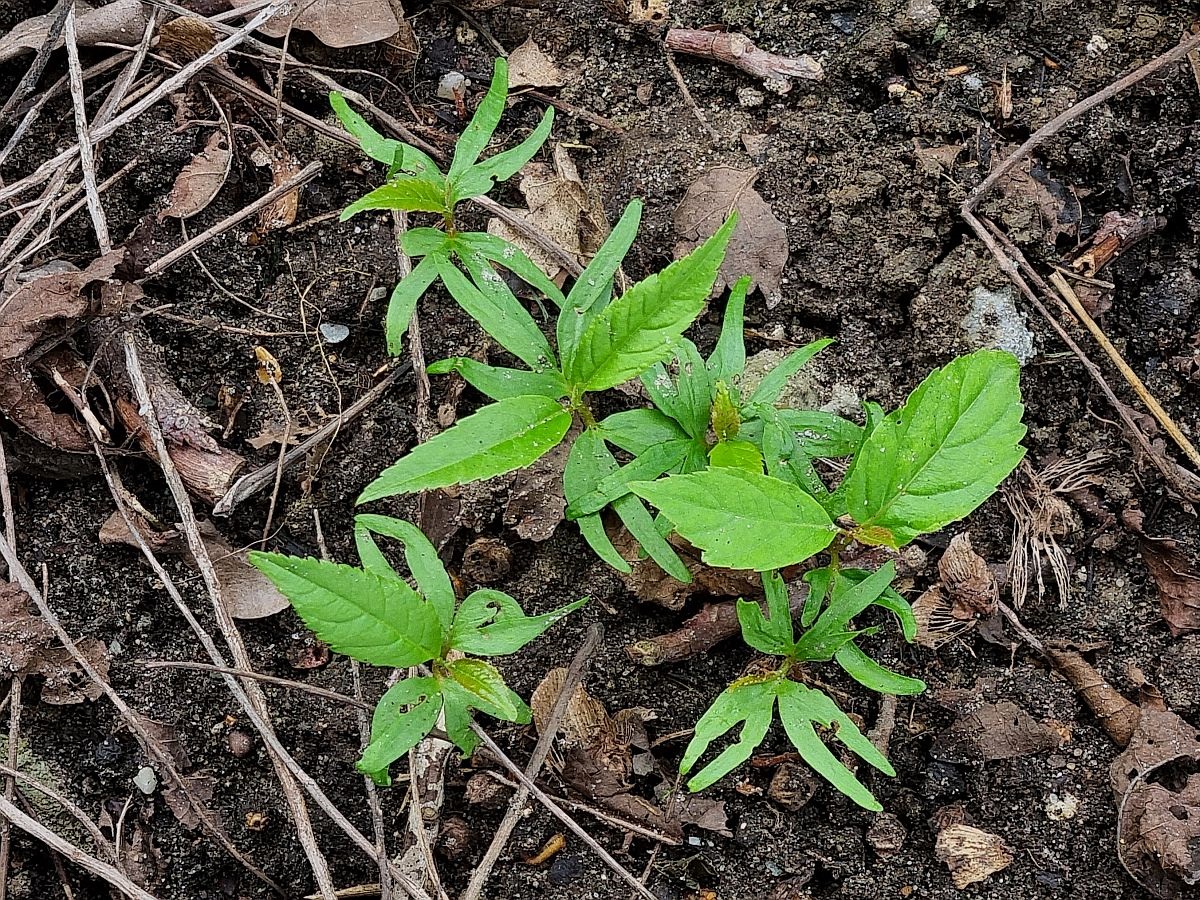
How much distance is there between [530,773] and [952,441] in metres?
1.18

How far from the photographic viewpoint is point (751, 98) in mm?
2678

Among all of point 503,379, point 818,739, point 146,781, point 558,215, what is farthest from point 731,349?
point 146,781

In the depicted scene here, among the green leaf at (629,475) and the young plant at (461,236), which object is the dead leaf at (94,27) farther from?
the green leaf at (629,475)

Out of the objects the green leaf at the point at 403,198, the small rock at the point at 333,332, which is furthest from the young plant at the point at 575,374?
the small rock at the point at 333,332

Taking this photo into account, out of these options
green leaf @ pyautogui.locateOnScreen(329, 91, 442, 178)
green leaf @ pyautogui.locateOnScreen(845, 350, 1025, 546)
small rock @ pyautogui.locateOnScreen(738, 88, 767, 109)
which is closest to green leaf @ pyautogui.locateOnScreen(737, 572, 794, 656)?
green leaf @ pyautogui.locateOnScreen(845, 350, 1025, 546)

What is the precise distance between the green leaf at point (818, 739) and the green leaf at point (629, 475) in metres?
0.54

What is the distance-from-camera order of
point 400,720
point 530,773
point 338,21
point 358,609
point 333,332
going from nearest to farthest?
point 358,609 → point 400,720 → point 530,773 → point 333,332 → point 338,21

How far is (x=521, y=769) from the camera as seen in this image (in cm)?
223

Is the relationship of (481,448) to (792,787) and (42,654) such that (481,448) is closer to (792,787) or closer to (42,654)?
(792,787)

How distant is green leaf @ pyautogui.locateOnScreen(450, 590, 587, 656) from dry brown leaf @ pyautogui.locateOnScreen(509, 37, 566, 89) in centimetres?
149

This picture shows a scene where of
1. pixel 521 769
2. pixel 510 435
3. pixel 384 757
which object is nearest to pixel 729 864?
pixel 521 769

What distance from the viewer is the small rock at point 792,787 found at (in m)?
2.23

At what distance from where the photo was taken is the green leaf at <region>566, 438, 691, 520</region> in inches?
78.6

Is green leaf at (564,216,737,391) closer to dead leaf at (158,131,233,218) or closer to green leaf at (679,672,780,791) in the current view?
green leaf at (679,672,780,791)
